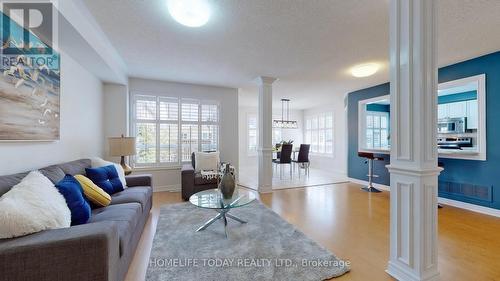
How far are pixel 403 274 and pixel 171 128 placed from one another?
4.58 m

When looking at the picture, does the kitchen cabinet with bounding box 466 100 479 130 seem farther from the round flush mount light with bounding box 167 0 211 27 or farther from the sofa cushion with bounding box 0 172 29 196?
the sofa cushion with bounding box 0 172 29 196

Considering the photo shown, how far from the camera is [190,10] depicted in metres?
2.01

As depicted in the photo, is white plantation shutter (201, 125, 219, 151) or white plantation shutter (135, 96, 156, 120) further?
white plantation shutter (201, 125, 219, 151)

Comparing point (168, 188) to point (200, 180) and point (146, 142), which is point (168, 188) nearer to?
point (146, 142)

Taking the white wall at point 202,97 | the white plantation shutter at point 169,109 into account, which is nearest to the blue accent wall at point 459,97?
the white wall at point 202,97

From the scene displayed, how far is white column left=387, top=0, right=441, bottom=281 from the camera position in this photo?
157 cm

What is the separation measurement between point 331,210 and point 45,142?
3873 millimetres

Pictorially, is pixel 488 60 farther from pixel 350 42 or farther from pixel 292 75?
pixel 292 75

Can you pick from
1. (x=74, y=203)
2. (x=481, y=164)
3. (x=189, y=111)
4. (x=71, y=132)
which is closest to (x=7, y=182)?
(x=74, y=203)

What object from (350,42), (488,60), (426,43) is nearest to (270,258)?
(426,43)

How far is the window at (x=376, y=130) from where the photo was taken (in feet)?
19.5

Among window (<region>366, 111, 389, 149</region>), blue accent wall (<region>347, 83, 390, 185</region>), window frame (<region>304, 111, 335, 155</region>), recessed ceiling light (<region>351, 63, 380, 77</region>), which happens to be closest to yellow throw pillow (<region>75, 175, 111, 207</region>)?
recessed ceiling light (<region>351, 63, 380, 77</region>)

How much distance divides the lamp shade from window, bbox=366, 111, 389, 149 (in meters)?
5.73

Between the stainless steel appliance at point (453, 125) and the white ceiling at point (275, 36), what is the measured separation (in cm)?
283
